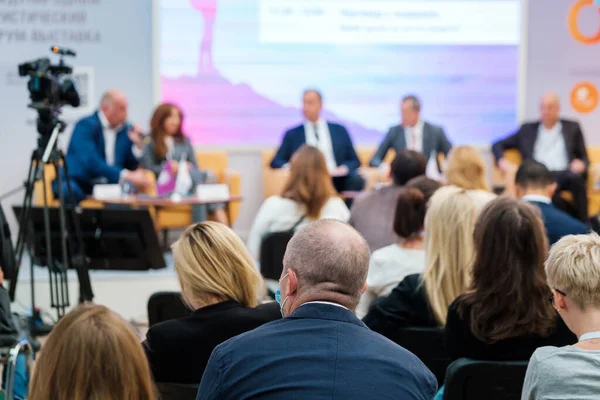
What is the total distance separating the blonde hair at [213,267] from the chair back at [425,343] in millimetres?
596

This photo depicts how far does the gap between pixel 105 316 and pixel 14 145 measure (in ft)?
21.9

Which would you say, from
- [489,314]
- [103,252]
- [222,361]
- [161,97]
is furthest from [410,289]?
[161,97]

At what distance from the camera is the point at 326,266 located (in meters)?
1.85

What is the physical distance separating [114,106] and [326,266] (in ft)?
18.7

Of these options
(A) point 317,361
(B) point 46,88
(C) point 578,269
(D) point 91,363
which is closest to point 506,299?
(C) point 578,269

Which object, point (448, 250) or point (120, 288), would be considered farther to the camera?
point (120, 288)

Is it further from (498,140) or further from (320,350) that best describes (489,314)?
(498,140)

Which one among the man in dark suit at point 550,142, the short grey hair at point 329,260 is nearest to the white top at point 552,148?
the man in dark suit at point 550,142

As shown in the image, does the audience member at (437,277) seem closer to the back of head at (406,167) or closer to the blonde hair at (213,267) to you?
the blonde hair at (213,267)

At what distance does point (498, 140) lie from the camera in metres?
8.35

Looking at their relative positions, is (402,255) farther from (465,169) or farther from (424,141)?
(424,141)

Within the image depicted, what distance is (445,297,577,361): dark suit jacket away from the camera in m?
2.67

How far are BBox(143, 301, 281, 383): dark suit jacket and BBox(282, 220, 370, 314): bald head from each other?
60cm

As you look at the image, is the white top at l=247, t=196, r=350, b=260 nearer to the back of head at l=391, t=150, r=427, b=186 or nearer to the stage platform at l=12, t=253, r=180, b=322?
the back of head at l=391, t=150, r=427, b=186
